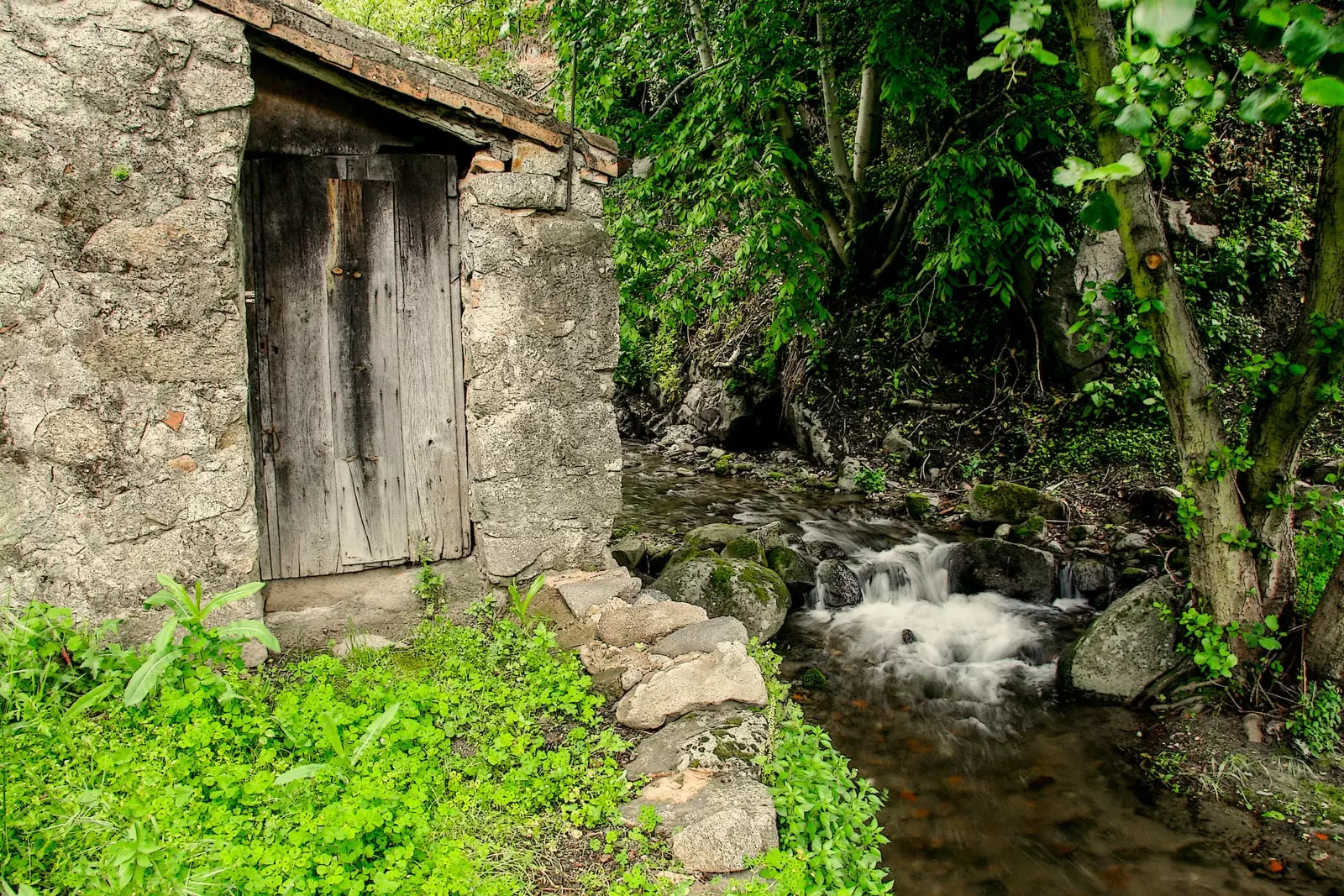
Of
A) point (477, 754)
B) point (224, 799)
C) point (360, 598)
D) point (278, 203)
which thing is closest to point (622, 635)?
point (477, 754)

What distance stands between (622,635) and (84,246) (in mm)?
2867

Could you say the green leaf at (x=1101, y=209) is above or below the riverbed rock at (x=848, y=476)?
above

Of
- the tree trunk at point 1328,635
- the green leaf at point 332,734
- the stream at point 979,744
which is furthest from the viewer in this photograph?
the tree trunk at point 1328,635

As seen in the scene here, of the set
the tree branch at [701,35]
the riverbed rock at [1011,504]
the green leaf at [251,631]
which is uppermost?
the tree branch at [701,35]

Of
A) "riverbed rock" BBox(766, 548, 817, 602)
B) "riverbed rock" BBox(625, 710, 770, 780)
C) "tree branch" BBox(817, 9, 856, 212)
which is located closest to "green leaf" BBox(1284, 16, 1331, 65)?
"riverbed rock" BBox(625, 710, 770, 780)

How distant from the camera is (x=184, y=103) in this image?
344 cm

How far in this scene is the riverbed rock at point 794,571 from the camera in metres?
7.10

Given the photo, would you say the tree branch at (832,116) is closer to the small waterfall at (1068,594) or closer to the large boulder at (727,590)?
the large boulder at (727,590)

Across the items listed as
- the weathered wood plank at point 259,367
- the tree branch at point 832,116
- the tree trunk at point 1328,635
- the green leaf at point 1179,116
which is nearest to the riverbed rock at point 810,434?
the tree branch at point 832,116

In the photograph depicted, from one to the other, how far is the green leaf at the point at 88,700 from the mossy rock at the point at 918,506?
24.9ft

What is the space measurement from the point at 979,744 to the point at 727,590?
1922 mm

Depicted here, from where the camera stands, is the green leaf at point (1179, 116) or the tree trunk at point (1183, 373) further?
the tree trunk at point (1183, 373)

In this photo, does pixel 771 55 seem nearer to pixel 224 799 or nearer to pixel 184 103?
pixel 184 103

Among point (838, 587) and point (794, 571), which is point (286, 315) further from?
point (838, 587)
